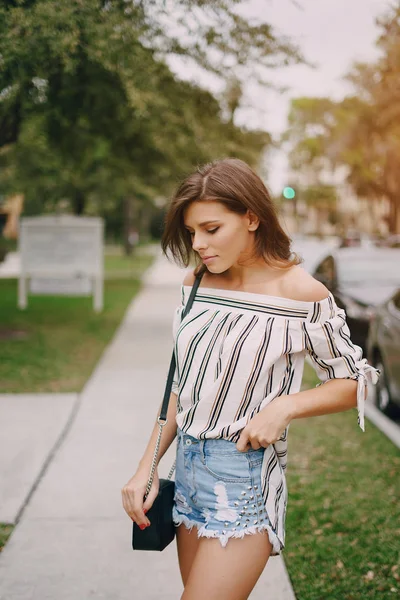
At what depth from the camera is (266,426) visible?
6.94 feet

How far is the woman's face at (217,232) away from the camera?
2227 mm

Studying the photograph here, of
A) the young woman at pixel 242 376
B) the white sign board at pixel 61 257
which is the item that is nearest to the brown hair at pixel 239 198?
the young woman at pixel 242 376

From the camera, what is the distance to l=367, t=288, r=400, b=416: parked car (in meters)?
7.45

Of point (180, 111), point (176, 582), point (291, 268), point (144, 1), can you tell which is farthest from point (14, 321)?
point (291, 268)

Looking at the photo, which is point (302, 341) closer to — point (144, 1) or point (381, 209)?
point (144, 1)

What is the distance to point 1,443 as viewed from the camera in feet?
20.6

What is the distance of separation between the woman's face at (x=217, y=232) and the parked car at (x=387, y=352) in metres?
5.42

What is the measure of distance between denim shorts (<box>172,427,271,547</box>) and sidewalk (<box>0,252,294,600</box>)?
5.44 feet

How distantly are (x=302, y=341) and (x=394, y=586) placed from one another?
217 cm

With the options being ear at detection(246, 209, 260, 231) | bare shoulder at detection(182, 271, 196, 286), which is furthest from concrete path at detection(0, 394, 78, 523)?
ear at detection(246, 209, 260, 231)

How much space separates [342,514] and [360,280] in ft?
22.8

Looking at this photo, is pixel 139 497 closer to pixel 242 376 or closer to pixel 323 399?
pixel 242 376

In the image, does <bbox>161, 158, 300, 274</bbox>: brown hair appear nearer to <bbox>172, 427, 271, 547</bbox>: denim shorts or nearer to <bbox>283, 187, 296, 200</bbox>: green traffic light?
<bbox>172, 427, 271, 547</bbox>: denim shorts

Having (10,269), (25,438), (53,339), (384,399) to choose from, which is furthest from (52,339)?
(10,269)
